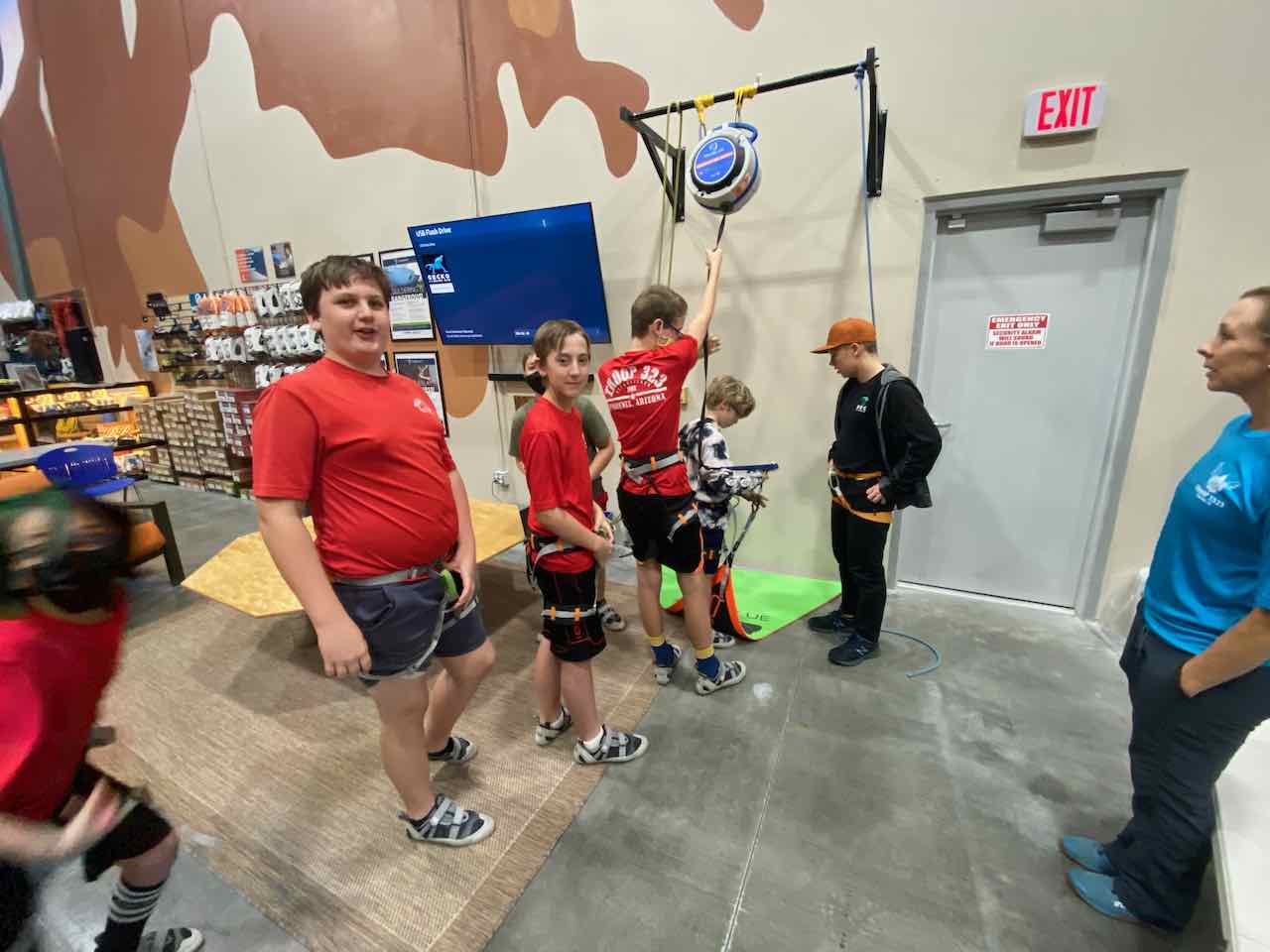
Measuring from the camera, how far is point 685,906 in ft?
4.58

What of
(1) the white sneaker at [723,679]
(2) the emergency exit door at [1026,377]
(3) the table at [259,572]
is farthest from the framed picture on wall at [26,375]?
(2) the emergency exit door at [1026,377]

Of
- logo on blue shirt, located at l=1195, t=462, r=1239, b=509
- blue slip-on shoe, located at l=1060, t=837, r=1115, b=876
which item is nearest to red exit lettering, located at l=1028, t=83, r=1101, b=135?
logo on blue shirt, located at l=1195, t=462, r=1239, b=509

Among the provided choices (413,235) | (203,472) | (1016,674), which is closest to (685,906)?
(1016,674)

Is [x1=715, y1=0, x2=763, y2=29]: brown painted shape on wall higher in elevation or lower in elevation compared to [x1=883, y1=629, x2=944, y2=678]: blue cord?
higher

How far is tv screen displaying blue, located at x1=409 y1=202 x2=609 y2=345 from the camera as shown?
10.2ft

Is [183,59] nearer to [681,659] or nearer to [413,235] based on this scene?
[413,235]

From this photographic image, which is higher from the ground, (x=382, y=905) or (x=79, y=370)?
(x=79, y=370)

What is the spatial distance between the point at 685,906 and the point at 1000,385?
2605 mm

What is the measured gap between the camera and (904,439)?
2.10 m

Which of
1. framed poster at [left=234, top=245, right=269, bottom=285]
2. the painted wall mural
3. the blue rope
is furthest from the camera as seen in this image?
framed poster at [left=234, top=245, right=269, bottom=285]

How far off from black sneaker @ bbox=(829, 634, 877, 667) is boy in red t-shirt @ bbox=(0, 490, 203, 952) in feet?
7.62

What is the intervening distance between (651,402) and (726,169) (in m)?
0.96

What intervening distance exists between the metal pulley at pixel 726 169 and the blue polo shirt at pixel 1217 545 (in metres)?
1.61

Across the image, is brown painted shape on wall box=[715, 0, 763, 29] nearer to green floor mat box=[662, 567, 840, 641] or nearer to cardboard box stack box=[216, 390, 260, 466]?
green floor mat box=[662, 567, 840, 641]
